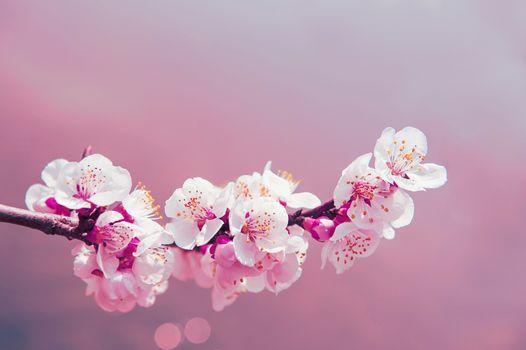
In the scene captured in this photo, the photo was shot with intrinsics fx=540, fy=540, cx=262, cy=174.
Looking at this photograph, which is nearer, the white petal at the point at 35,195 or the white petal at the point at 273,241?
the white petal at the point at 273,241

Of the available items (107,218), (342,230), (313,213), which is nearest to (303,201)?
(313,213)

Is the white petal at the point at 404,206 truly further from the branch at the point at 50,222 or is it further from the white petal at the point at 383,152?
the branch at the point at 50,222

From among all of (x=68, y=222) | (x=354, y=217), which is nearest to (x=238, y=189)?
(x=354, y=217)

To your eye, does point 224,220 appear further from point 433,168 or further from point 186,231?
point 433,168

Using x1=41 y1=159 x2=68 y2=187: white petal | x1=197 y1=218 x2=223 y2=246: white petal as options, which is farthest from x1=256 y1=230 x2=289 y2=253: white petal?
x1=41 y1=159 x2=68 y2=187: white petal

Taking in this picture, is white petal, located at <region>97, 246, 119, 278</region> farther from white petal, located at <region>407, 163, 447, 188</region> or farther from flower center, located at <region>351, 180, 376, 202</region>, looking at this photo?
white petal, located at <region>407, 163, 447, 188</region>

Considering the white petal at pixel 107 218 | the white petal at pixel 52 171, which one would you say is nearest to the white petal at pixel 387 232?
the white petal at pixel 107 218
